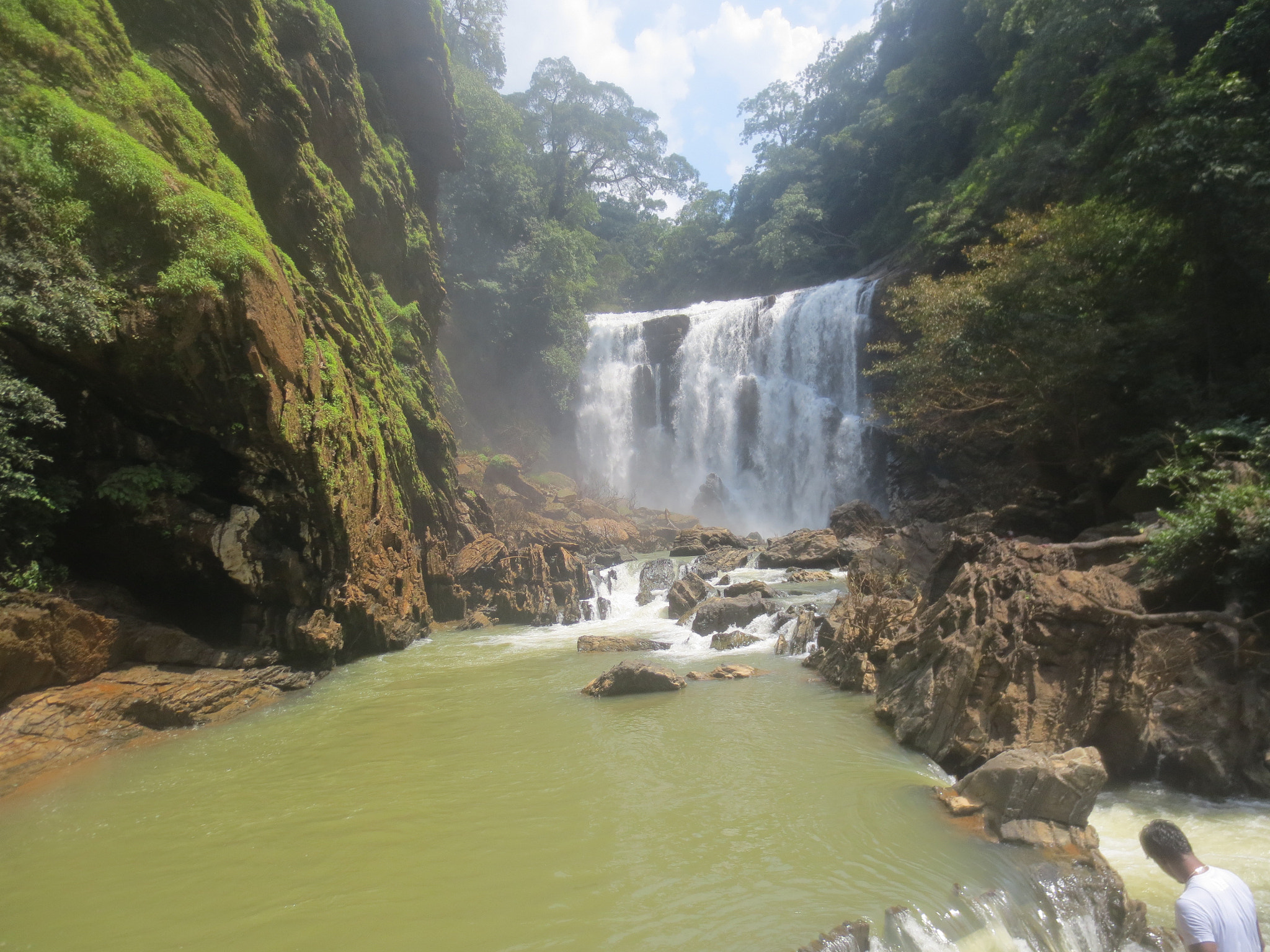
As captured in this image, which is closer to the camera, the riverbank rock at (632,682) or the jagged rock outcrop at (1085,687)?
the jagged rock outcrop at (1085,687)

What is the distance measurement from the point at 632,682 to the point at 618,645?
135 inches

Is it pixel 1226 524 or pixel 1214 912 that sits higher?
pixel 1226 524

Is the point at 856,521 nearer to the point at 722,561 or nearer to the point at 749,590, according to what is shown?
the point at 722,561

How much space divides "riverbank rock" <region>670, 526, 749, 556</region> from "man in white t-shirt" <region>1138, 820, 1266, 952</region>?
19.5 metres

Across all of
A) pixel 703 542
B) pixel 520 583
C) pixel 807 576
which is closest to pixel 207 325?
pixel 520 583

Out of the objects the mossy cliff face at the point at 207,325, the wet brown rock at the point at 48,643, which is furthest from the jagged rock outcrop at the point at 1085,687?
the wet brown rock at the point at 48,643

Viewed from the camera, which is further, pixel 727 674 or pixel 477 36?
pixel 477 36

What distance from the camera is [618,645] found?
12.8 meters

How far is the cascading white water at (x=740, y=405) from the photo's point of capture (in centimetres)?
2758

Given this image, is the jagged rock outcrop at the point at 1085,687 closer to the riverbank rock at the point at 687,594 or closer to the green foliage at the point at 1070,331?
the green foliage at the point at 1070,331

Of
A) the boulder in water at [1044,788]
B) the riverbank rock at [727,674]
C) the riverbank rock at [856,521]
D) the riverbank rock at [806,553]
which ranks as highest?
the riverbank rock at [856,521]

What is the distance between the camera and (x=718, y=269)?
46.9 meters

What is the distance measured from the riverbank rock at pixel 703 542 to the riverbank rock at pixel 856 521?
3367 mm

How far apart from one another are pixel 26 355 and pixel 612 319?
33.6 meters
